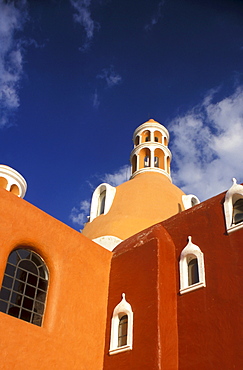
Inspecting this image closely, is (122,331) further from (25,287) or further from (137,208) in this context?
(137,208)

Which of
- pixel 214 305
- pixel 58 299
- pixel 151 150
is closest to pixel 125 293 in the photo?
pixel 58 299

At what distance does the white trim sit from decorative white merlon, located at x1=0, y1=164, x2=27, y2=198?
307 cm

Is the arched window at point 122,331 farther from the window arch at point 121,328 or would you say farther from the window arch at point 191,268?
the window arch at point 191,268

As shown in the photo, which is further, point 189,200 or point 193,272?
point 189,200

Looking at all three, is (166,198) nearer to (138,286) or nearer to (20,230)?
(138,286)

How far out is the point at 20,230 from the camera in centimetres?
985

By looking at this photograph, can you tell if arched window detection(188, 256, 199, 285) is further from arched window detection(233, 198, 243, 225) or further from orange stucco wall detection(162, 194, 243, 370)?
arched window detection(233, 198, 243, 225)

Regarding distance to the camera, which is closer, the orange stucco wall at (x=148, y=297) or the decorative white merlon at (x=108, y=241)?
the orange stucco wall at (x=148, y=297)

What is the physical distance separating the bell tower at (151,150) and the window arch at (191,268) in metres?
8.59

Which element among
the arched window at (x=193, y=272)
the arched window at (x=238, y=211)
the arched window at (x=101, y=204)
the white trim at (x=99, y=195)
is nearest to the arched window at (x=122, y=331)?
the arched window at (x=193, y=272)

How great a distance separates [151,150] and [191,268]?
10.3 metres

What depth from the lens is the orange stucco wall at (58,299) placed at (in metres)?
8.73

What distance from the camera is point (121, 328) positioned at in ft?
34.6

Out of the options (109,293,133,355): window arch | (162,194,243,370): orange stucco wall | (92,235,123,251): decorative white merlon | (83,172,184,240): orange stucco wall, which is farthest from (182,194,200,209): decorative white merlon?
(109,293,133,355): window arch
